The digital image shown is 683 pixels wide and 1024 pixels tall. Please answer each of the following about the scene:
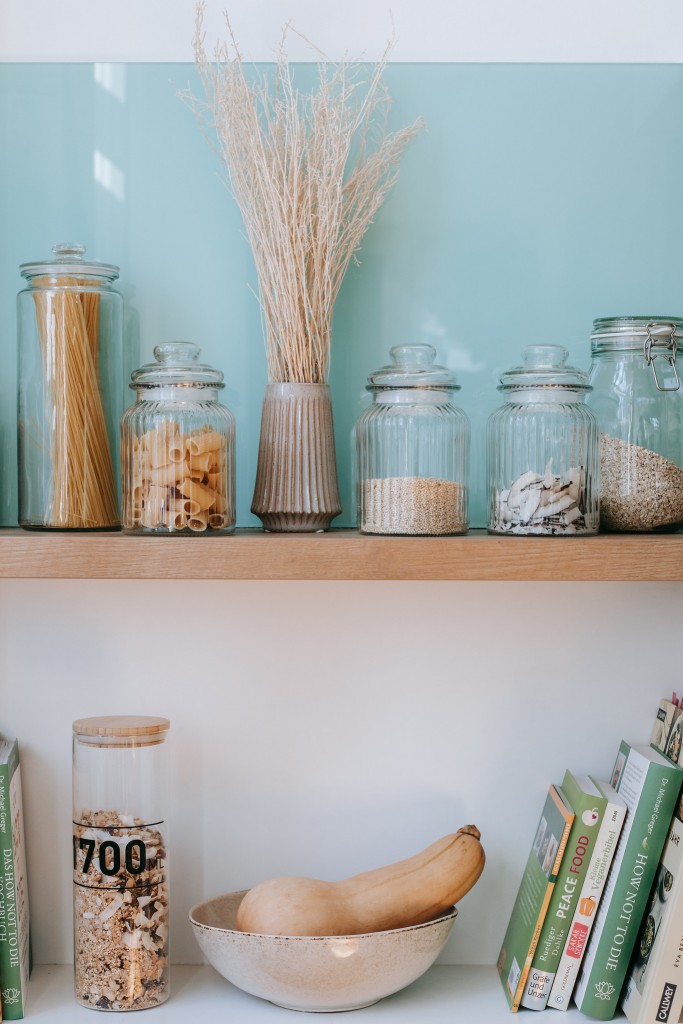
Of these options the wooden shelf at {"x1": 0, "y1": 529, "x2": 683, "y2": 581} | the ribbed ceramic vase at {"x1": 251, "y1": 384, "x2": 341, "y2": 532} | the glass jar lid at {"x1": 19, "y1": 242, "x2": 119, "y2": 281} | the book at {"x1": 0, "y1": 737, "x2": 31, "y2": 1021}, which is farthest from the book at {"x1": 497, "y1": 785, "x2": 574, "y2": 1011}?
the glass jar lid at {"x1": 19, "y1": 242, "x2": 119, "y2": 281}

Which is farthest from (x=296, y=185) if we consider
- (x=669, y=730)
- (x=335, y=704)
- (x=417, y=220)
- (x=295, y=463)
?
(x=669, y=730)

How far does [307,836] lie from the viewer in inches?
46.3

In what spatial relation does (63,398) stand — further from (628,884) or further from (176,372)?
(628,884)

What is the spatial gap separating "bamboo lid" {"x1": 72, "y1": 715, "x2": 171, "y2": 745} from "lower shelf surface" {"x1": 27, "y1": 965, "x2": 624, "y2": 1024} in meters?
0.27

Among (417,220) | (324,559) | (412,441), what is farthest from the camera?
(417,220)

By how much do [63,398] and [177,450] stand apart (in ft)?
0.51

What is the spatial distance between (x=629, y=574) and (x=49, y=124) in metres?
0.81

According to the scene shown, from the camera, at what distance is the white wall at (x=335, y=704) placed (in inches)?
46.1

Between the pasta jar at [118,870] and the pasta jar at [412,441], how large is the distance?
343 millimetres

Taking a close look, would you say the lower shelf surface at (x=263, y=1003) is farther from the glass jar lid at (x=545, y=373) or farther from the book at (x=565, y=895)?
the glass jar lid at (x=545, y=373)

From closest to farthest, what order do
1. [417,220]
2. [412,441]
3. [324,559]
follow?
1. [324,559]
2. [412,441]
3. [417,220]

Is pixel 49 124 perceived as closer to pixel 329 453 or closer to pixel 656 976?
pixel 329 453

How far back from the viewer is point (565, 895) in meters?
1.03

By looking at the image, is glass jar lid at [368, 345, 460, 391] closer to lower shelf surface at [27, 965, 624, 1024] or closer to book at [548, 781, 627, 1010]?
book at [548, 781, 627, 1010]
